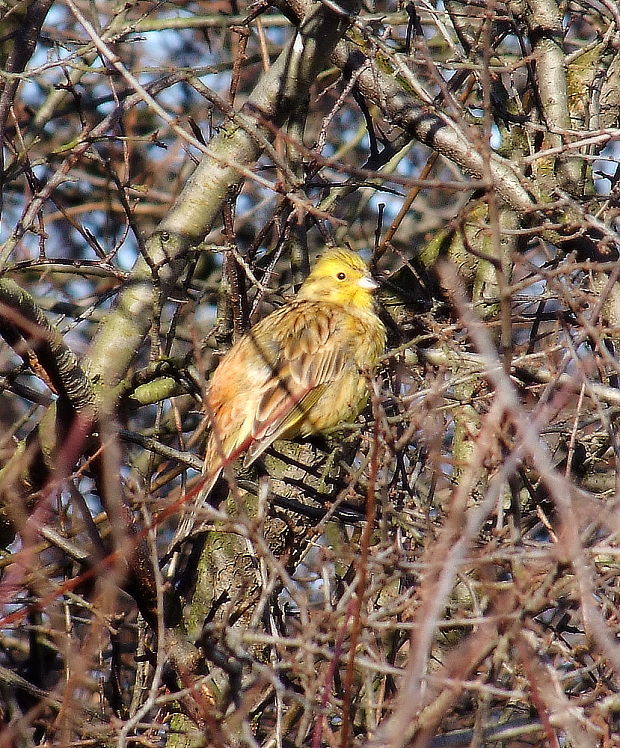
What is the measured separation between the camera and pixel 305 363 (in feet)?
19.9

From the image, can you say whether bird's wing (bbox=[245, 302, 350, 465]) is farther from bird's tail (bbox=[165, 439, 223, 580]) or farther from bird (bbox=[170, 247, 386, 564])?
bird's tail (bbox=[165, 439, 223, 580])

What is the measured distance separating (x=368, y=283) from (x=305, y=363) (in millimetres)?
534

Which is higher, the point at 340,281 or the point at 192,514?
the point at 340,281

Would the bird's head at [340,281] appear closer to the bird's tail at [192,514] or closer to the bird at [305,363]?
the bird at [305,363]

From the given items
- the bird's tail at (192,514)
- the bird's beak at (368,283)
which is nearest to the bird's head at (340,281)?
the bird's beak at (368,283)

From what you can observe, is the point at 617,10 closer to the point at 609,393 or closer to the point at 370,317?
the point at 609,393

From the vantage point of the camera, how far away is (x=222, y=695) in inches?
193

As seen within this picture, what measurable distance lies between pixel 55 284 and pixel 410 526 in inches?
179

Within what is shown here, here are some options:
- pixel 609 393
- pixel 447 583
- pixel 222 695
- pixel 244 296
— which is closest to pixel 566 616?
pixel 609 393

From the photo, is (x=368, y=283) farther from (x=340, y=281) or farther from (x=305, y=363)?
(x=305, y=363)

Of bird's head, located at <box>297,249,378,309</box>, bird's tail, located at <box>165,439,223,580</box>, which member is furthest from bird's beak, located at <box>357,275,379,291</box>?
bird's tail, located at <box>165,439,223,580</box>

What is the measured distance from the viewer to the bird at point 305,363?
569cm

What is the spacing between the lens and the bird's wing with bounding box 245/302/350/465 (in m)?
5.67

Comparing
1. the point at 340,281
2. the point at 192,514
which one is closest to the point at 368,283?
the point at 340,281
